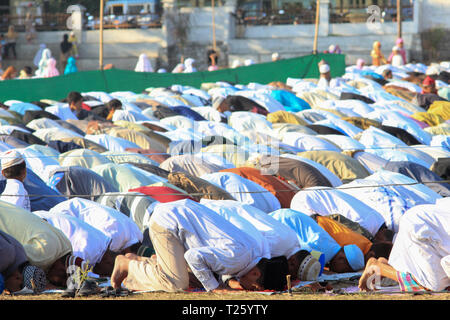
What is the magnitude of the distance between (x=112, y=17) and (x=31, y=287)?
20.5 m

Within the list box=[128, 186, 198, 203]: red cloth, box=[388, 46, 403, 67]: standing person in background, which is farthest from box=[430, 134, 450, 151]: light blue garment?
box=[388, 46, 403, 67]: standing person in background

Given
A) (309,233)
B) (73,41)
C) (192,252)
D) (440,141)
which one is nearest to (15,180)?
(192,252)

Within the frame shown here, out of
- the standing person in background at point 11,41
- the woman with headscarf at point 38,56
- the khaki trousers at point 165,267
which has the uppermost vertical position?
the standing person in background at point 11,41

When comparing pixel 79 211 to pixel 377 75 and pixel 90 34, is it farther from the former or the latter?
pixel 90 34

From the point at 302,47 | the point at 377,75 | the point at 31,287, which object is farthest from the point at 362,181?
the point at 302,47

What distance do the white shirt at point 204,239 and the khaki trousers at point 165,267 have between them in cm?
4

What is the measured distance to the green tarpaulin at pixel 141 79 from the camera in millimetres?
12813

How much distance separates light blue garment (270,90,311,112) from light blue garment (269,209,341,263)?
742 cm

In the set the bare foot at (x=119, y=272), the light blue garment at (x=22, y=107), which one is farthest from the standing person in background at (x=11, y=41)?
the bare foot at (x=119, y=272)

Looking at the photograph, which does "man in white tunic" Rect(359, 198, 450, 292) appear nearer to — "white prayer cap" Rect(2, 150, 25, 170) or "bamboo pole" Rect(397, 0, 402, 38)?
"white prayer cap" Rect(2, 150, 25, 170)

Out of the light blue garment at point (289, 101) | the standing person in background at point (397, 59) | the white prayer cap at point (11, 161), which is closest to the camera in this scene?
the white prayer cap at point (11, 161)

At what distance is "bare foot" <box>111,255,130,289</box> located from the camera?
4.34 metres

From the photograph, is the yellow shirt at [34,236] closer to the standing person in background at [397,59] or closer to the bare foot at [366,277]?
the bare foot at [366,277]

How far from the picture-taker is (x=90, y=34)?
22891 millimetres
